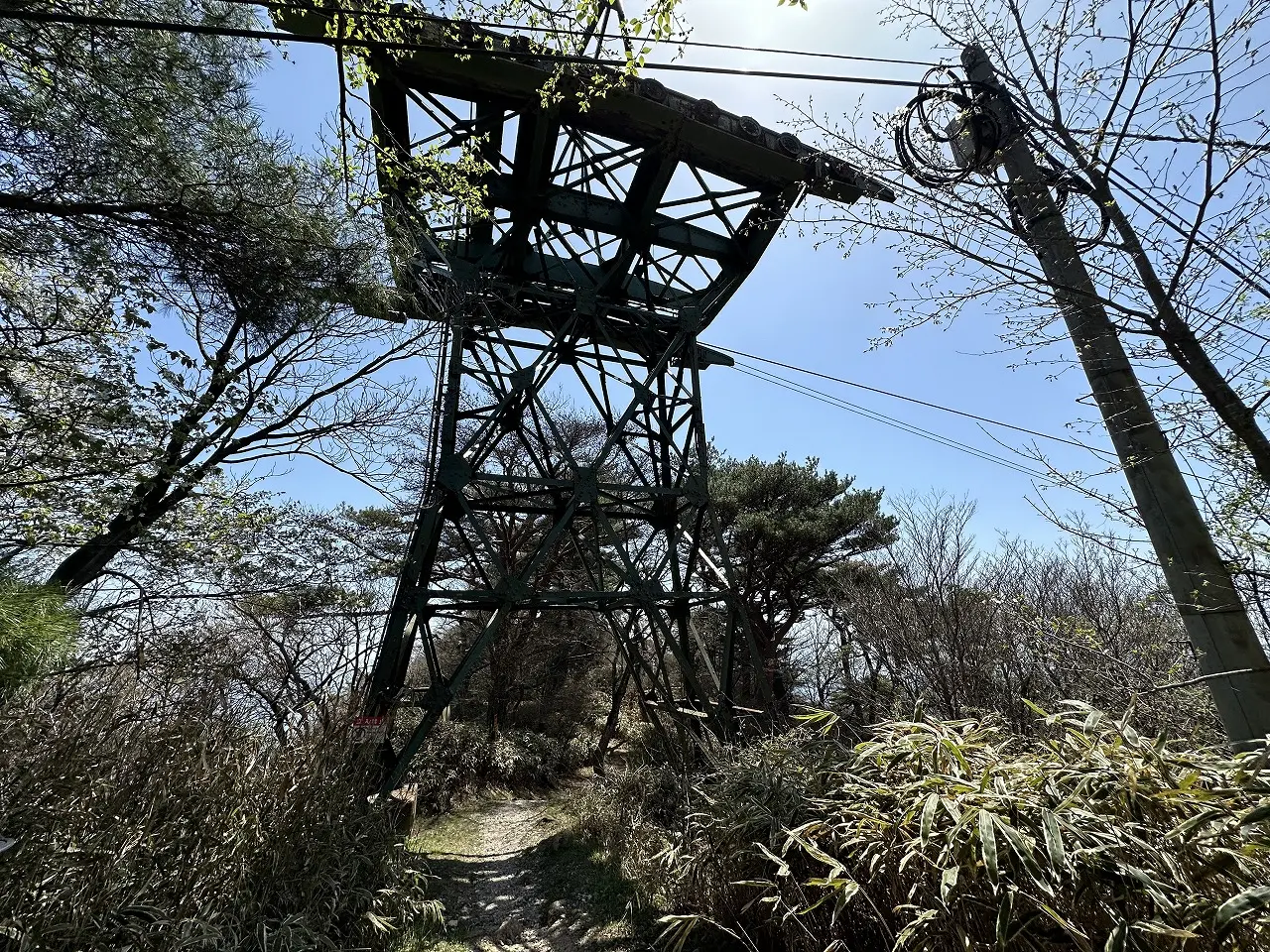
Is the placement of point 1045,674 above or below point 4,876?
above

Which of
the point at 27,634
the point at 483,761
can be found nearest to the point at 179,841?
the point at 27,634

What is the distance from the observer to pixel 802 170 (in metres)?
5.71

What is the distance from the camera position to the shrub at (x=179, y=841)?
6.74ft

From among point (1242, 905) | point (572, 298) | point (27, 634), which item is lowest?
point (1242, 905)

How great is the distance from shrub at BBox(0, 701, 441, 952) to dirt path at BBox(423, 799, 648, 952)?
1.07m

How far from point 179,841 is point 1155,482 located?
14.4 feet

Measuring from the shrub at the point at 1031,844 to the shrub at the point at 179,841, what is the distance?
268 centimetres

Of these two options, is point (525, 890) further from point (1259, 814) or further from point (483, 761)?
point (1259, 814)

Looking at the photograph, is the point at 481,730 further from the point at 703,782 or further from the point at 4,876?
the point at 4,876

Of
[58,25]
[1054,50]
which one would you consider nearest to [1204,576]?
[1054,50]

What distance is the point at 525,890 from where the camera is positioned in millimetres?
5715

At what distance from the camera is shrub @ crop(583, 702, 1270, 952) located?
1578 millimetres

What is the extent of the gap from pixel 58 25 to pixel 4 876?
3536 millimetres

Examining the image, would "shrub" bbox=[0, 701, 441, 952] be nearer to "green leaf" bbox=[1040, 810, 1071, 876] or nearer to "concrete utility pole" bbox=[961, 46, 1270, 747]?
"green leaf" bbox=[1040, 810, 1071, 876]
